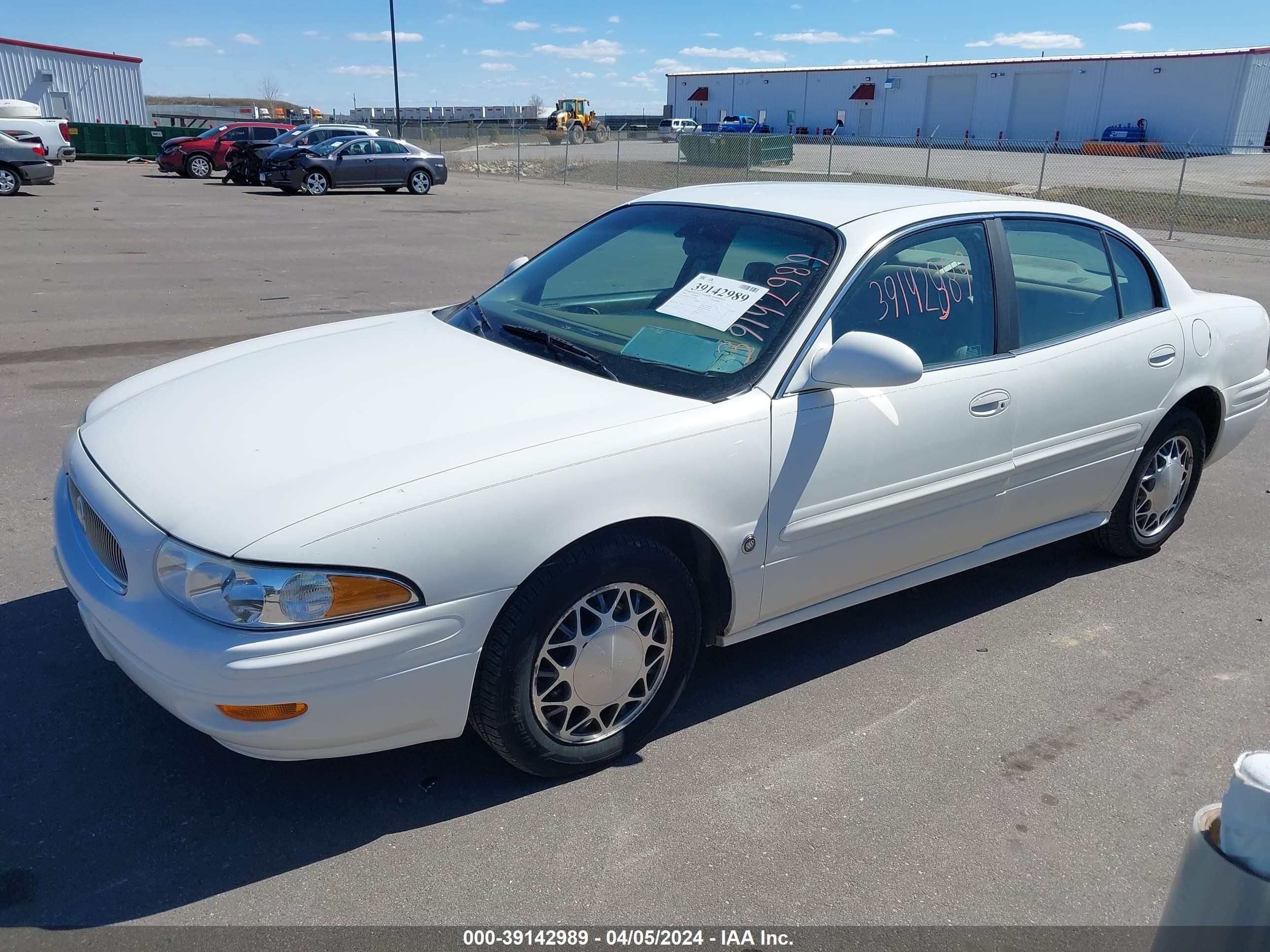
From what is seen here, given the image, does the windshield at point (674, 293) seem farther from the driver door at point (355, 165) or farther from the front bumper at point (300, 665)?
the driver door at point (355, 165)

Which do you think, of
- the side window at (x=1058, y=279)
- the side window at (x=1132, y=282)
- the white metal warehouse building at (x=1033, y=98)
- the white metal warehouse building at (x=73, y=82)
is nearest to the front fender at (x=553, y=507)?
the side window at (x=1058, y=279)

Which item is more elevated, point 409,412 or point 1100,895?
point 409,412

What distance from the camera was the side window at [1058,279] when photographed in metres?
4.00

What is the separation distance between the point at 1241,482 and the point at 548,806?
4.99m

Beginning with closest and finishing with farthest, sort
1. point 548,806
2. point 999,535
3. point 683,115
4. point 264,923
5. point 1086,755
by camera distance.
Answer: point 264,923 → point 548,806 → point 1086,755 → point 999,535 → point 683,115

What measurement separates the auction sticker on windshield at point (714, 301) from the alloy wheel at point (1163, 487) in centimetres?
223

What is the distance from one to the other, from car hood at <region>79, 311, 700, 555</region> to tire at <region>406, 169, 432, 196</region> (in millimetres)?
23913

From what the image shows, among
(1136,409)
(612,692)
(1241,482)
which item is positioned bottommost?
(1241,482)

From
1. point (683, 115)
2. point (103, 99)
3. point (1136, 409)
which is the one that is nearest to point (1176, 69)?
point (683, 115)

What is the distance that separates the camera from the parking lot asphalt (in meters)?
2.61

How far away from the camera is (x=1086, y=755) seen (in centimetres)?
330

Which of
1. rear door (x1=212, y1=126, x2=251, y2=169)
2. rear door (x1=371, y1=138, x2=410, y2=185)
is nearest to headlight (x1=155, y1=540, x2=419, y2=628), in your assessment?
rear door (x1=371, y1=138, x2=410, y2=185)

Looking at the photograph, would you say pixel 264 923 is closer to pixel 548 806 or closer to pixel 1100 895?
pixel 548 806

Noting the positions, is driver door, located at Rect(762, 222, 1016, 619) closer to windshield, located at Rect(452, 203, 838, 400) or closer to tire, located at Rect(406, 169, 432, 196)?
windshield, located at Rect(452, 203, 838, 400)
